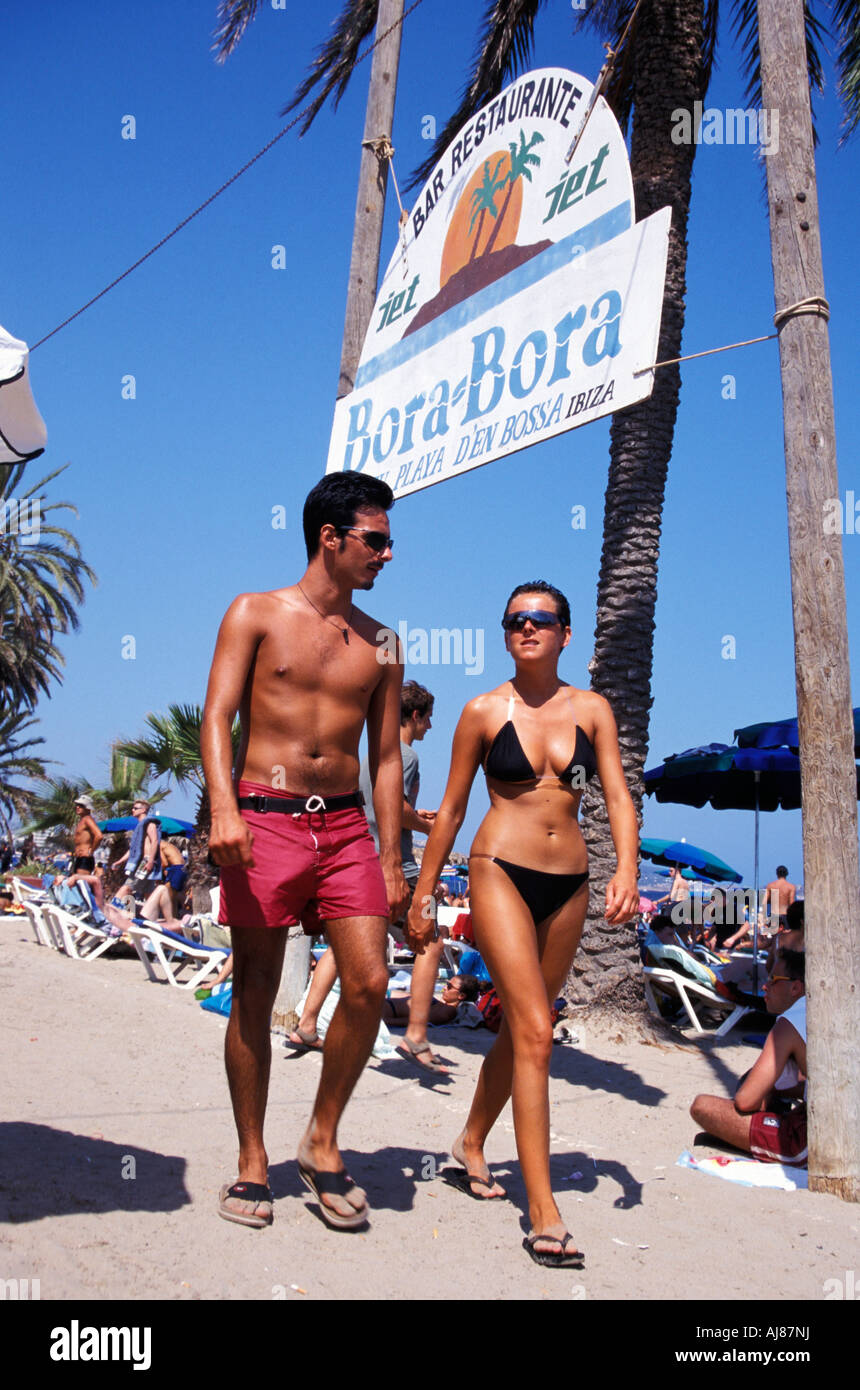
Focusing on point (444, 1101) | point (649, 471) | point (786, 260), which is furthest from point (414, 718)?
point (649, 471)

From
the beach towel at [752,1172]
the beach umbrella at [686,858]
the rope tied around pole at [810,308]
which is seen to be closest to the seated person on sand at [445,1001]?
the beach towel at [752,1172]

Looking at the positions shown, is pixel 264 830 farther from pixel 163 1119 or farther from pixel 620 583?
pixel 620 583

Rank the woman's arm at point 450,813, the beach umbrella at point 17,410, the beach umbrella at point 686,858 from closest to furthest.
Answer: the beach umbrella at point 17,410 → the woman's arm at point 450,813 → the beach umbrella at point 686,858

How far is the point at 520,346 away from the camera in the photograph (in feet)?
18.1

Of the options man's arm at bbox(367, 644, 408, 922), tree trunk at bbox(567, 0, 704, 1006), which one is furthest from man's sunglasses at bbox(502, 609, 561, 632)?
tree trunk at bbox(567, 0, 704, 1006)

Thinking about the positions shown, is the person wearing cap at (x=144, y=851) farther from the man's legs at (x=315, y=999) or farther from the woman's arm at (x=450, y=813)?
the woman's arm at (x=450, y=813)

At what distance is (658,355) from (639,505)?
1094 millimetres

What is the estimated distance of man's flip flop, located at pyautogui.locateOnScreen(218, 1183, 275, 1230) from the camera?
2.76m

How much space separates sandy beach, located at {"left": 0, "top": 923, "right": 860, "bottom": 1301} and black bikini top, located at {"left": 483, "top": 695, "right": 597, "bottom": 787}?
1285mm

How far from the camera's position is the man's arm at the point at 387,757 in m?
3.22

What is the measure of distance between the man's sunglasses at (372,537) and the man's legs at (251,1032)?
1.13m

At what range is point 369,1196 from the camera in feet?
10.6

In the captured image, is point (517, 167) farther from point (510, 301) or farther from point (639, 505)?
point (639, 505)

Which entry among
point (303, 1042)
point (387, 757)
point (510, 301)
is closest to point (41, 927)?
point (303, 1042)
